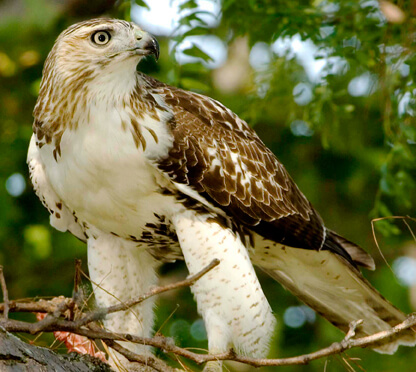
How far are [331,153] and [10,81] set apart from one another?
2879 mm

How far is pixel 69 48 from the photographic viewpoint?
436 centimetres

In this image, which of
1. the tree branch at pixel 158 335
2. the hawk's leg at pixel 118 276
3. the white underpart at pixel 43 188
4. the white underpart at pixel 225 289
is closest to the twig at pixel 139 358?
the tree branch at pixel 158 335

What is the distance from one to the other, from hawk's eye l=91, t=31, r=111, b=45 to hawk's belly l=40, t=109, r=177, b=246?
41 cm

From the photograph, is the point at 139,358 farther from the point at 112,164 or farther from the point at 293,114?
the point at 293,114

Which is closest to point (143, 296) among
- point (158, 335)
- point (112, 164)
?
point (158, 335)

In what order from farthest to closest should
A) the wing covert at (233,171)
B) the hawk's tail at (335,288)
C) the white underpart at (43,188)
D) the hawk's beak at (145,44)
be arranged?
the hawk's tail at (335,288) → the white underpart at (43,188) → the wing covert at (233,171) → the hawk's beak at (145,44)

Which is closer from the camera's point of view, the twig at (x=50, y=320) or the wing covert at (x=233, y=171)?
the twig at (x=50, y=320)

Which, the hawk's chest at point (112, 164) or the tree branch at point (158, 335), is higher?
the hawk's chest at point (112, 164)

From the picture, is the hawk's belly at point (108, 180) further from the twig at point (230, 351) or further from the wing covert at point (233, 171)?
the twig at point (230, 351)

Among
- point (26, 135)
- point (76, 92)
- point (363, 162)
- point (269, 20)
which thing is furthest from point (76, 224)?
point (363, 162)

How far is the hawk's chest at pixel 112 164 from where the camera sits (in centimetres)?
427

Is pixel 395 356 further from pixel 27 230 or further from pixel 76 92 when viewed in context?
pixel 76 92

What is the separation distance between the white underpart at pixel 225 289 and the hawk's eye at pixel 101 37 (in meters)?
0.97

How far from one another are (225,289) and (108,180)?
84 centimetres
